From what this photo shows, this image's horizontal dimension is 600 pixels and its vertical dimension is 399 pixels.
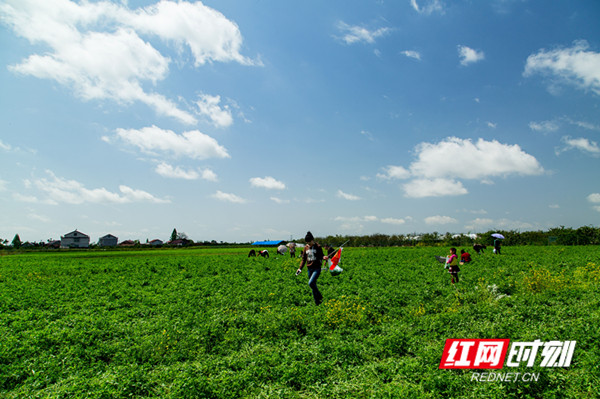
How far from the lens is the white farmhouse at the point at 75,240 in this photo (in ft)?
372

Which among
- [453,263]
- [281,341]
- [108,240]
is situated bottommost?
[281,341]

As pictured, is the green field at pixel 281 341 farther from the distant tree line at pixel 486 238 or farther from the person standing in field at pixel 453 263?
the distant tree line at pixel 486 238

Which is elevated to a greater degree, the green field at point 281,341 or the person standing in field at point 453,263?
the person standing in field at point 453,263

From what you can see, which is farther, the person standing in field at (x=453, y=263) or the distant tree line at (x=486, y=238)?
the distant tree line at (x=486, y=238)

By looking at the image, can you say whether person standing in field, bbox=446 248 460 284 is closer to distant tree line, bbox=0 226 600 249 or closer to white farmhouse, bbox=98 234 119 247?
distant tree line, bbox=0 226 600 249

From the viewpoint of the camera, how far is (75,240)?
11494 centimetres

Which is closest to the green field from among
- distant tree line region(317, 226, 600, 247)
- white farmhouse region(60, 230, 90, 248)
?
distant tree line region(317, 226, 600, 247)

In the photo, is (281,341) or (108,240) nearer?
(281,341)

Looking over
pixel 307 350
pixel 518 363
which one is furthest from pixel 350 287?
pixel 518 363

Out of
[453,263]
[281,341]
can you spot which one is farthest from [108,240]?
[281,341]

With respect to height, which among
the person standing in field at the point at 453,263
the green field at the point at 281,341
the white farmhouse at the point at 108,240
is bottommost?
the green field at the point at 281,341

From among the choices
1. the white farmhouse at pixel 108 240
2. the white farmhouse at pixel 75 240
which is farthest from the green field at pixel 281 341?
the white farmhouse at pixel 108 240

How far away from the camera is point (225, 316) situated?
1032cm

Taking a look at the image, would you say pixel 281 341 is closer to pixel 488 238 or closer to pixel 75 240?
pixel 488 238
